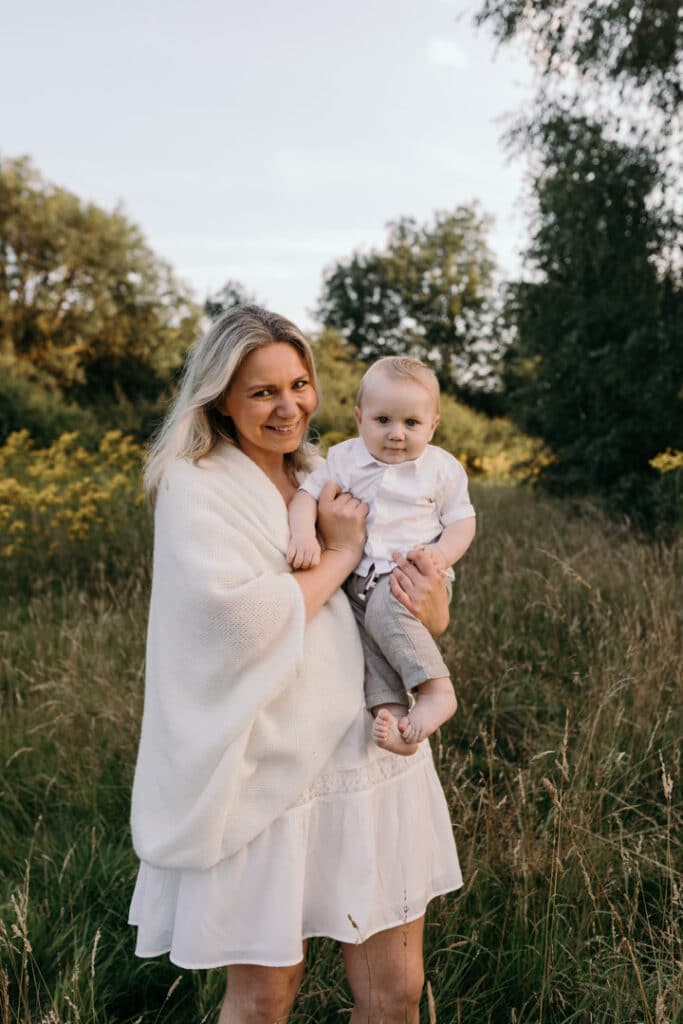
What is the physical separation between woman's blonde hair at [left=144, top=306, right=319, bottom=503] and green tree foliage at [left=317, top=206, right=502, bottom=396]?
32.9 metres

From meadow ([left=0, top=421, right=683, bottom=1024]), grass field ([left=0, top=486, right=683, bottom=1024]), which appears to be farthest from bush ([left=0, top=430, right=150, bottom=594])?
grass field ([left=0, top=486, right=683, bottom=1024])

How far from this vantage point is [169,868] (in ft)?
5.59

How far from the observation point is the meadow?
87.0 inches

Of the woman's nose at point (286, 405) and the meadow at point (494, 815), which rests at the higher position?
the woman's nose at point (286, 405)

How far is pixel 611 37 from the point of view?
7656mm

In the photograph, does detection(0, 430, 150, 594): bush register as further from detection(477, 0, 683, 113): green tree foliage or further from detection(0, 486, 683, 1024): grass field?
detection(477, 0, 683, 113): green tree foliage

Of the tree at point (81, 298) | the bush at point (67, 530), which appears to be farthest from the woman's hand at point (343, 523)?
the tree at point (81, 298)

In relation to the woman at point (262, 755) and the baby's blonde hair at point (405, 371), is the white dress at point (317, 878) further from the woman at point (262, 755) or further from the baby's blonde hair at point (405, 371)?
the baby's blonde hair at point (405, 371)

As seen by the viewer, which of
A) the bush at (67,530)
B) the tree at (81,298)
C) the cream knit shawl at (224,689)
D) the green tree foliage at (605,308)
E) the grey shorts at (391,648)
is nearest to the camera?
the cream knit shawl at (224,689)

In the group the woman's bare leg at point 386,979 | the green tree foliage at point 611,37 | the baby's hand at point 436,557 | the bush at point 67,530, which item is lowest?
the bush at point 67,530

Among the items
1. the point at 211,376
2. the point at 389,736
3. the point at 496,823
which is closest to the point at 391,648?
the point at 389,736

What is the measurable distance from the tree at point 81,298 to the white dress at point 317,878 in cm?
2310

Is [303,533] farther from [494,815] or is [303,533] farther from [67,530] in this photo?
[67,530]

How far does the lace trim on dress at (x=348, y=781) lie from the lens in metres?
1.74
